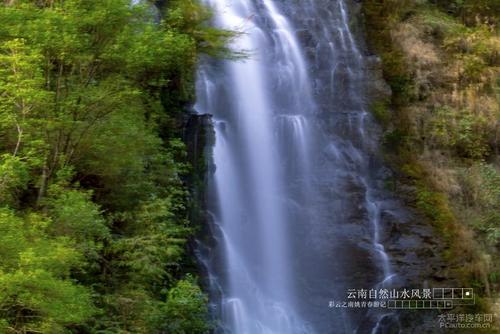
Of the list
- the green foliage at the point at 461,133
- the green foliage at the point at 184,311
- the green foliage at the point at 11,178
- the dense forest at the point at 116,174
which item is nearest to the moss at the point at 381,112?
the dense forest at the point at 116,174

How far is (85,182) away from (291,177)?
17.2ft

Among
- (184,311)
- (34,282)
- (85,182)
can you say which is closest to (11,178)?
(34,282)

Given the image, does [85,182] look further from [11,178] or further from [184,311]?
[184,311]

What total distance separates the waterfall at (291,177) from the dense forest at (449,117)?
2.74 ft

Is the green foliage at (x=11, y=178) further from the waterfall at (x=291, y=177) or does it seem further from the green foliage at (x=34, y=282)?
the waterfall at (x=291, y=177)

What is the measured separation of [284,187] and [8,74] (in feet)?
22.1

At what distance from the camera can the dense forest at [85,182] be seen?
19.3 ft

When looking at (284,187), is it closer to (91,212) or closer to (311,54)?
(311,54)

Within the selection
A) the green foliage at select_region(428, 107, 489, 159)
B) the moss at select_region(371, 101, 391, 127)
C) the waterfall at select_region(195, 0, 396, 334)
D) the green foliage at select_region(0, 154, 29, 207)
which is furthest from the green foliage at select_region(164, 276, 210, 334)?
the green foliage at select_region(428, 107, 489, 159)

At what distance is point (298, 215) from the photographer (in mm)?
12219

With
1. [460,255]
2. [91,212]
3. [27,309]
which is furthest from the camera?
[460,255]

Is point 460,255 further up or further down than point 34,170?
further down

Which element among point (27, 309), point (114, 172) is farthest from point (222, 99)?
point (27, 309)

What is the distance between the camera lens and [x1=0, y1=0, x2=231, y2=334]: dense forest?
587cm
